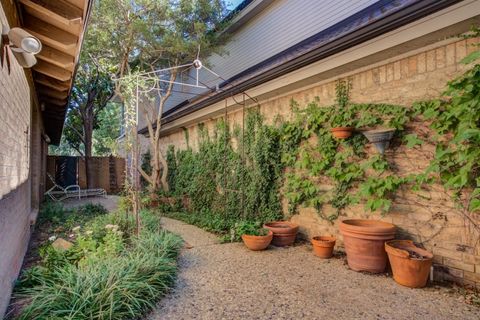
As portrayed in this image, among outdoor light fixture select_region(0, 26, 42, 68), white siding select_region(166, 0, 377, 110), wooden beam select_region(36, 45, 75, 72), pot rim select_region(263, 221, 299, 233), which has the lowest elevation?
pot rim select_region(263, 221, 299, 233)

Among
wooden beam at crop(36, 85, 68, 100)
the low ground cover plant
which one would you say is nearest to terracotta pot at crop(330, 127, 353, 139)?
the low ground cover plant

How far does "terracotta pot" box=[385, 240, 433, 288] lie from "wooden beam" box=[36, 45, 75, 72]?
4619mm

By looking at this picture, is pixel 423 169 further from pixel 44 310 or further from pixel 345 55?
pixel 44 310

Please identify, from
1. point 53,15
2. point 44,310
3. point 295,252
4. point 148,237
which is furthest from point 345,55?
point 44,310

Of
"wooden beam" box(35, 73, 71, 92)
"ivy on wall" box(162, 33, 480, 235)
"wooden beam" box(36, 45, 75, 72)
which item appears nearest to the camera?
"ivy on wall" box(162, 33, 480, 235)

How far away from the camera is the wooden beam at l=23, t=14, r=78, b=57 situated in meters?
3.32

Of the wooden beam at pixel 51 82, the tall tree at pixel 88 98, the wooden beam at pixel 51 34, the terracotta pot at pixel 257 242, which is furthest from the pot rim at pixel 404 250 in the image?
the tall tree at pixel 88 98

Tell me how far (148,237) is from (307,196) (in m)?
2.61

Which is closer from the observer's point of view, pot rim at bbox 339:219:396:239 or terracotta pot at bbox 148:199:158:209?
pot rim at bbox 339:219:396:239

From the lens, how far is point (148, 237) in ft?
14.4

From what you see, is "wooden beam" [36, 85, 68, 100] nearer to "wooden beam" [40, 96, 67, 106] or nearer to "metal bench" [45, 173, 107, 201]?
"wooden beam" [40, 96, 67, 106]

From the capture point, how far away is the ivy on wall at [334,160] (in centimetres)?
294

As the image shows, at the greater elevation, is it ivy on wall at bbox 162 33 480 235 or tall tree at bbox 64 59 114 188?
tall tree at bbox 64 59 114 188

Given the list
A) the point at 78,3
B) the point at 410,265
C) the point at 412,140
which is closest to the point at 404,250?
the point at 410,265
